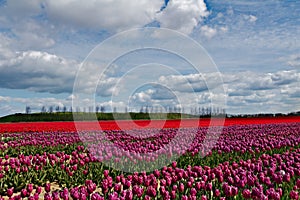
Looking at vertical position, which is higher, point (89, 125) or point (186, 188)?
point (89, 125)

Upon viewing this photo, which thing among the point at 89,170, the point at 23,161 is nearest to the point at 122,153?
the point at 89,170

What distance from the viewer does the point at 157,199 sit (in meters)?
5.55

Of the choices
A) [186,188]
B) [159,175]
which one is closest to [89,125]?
[159,175]

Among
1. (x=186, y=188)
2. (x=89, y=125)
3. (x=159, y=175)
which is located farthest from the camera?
(x=89, y=125)

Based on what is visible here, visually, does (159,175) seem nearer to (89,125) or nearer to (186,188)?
(186,188)

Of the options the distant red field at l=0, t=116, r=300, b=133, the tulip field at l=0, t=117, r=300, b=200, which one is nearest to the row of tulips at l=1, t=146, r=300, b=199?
the tulip field at l=0, t=117, r=300, b=200

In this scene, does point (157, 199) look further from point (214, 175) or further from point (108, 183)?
point (214, 175)

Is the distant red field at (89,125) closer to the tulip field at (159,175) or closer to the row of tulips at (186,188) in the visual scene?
the tulip field at (159,175)

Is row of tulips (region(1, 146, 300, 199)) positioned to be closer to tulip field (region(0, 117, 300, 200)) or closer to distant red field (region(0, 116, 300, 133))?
tulip field (region(0, 117, 300, 200))

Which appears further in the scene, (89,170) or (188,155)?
(188,155)

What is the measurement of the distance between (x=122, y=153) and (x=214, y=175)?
399cm

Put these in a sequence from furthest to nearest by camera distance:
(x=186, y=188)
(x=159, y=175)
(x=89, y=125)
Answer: (x=89, y=125) → (x=159, y=175) → (x=186, y=188)

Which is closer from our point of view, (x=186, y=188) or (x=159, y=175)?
(x=186, y=188)

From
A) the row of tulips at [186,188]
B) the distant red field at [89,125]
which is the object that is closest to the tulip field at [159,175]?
the row of tulips at [186,188]
